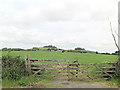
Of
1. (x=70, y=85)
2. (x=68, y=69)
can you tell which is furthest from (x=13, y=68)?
(x=70, y=85)

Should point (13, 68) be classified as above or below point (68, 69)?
above

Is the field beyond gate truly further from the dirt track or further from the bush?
the dirt track

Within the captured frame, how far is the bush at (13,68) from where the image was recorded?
11.8m

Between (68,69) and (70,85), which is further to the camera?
(68,69)

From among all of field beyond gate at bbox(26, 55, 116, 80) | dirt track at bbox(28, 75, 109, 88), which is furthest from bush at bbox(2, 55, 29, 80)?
dirt track at bbox(28, 75, 109, 88)

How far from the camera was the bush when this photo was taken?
1175 cm

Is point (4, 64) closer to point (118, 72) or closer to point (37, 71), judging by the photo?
point (37, 71)

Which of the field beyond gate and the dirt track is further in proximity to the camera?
the field beyond gate

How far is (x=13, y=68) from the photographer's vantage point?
12.2 metres

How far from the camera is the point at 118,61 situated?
45.6 feet

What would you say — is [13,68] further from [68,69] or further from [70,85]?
[70,85]

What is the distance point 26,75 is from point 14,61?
1.80 m

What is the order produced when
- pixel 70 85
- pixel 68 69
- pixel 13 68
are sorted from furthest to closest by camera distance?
pixel 68 69, pixel 13 68, pixel 70 85

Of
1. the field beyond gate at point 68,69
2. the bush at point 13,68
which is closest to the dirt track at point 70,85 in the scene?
the field beyond gate at point 68,69
